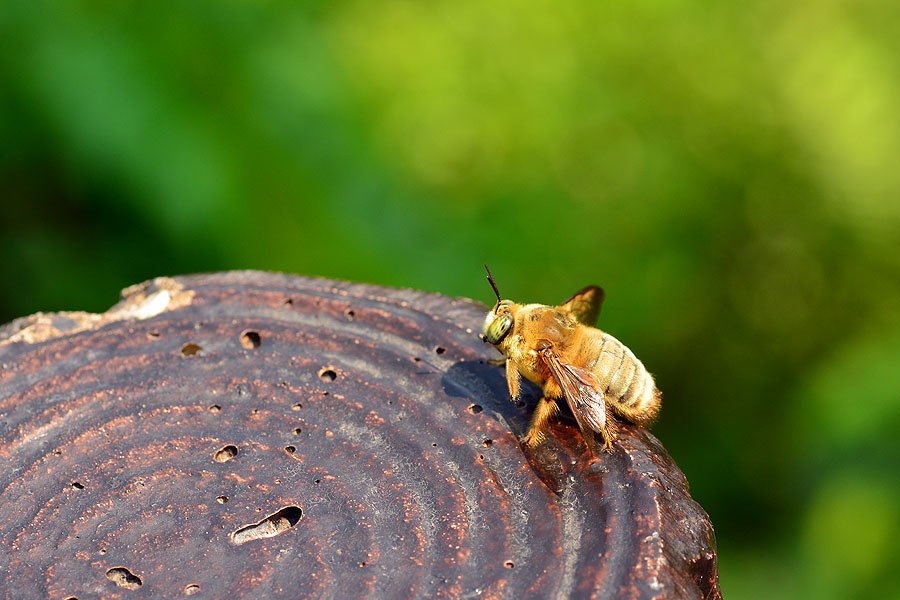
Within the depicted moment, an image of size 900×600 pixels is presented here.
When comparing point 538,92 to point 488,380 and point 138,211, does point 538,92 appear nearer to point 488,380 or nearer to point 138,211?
point 138,211

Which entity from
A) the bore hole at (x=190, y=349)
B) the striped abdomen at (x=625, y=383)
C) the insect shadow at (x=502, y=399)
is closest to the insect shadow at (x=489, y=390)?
the insect shadow at (x=502, y=399)

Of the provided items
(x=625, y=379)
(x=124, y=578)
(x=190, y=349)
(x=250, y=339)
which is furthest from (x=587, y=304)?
(x=124, y=578)

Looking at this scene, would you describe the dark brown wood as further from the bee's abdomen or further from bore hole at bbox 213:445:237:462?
the bee's abdomen

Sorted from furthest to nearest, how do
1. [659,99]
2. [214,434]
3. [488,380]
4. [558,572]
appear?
[659,99], [488,380], [214,434], [558,572]

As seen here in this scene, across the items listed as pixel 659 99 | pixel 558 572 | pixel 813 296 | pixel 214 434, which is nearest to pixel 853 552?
pixel 813 296

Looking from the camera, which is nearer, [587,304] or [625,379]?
[625,379]

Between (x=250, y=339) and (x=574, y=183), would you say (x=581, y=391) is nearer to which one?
(x=250, y=339)
